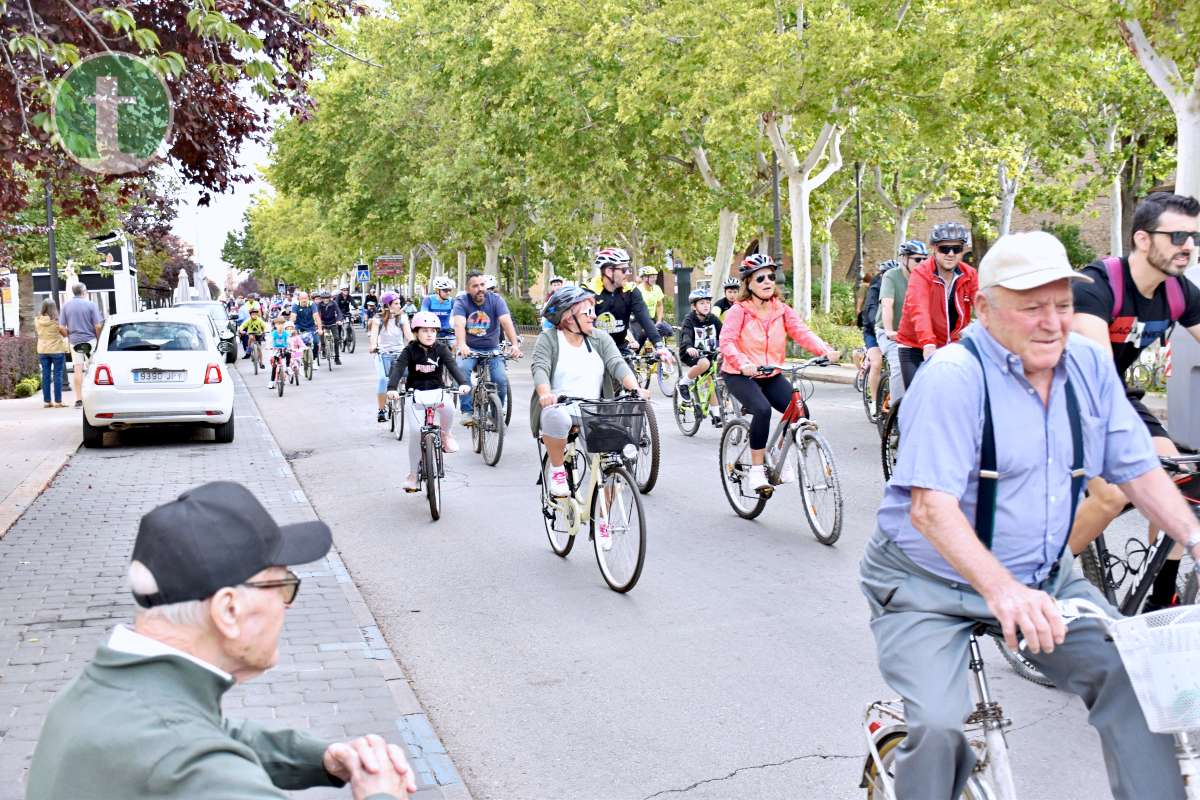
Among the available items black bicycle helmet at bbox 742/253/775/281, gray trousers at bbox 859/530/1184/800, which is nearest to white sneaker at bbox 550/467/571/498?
black bicycle helmet at bbox 742/253/775/281

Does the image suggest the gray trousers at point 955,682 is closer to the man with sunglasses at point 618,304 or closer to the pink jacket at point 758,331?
the pink jacket at point 758,331

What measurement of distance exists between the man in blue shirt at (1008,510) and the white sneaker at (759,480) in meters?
5.80

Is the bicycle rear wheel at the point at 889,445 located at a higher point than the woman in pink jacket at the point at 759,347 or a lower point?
lower

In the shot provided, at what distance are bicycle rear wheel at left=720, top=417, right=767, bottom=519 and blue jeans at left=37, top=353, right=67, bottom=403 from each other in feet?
48.4

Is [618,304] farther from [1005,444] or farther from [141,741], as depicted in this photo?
[141,741]

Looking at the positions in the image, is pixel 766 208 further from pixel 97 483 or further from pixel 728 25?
pixel 97 483

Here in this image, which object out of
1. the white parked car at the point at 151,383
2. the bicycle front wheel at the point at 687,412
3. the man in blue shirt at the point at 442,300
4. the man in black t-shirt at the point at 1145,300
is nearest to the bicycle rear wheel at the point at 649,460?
the bicycle front wheel at the point at 687,412

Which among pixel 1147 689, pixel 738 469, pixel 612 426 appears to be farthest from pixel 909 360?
pixel 1147 689

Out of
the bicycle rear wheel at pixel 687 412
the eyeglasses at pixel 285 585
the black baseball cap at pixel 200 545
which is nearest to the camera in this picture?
the black baseball cap at pixel 200 545

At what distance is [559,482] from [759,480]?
1.62 meters

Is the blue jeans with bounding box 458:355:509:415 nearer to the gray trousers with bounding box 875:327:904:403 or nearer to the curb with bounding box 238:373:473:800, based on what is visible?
Result: the gray trousers with bounding box 875:327:904:403

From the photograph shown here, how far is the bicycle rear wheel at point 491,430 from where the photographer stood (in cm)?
1280

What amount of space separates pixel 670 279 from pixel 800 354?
1971 inches

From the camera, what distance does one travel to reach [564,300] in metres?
8.18
